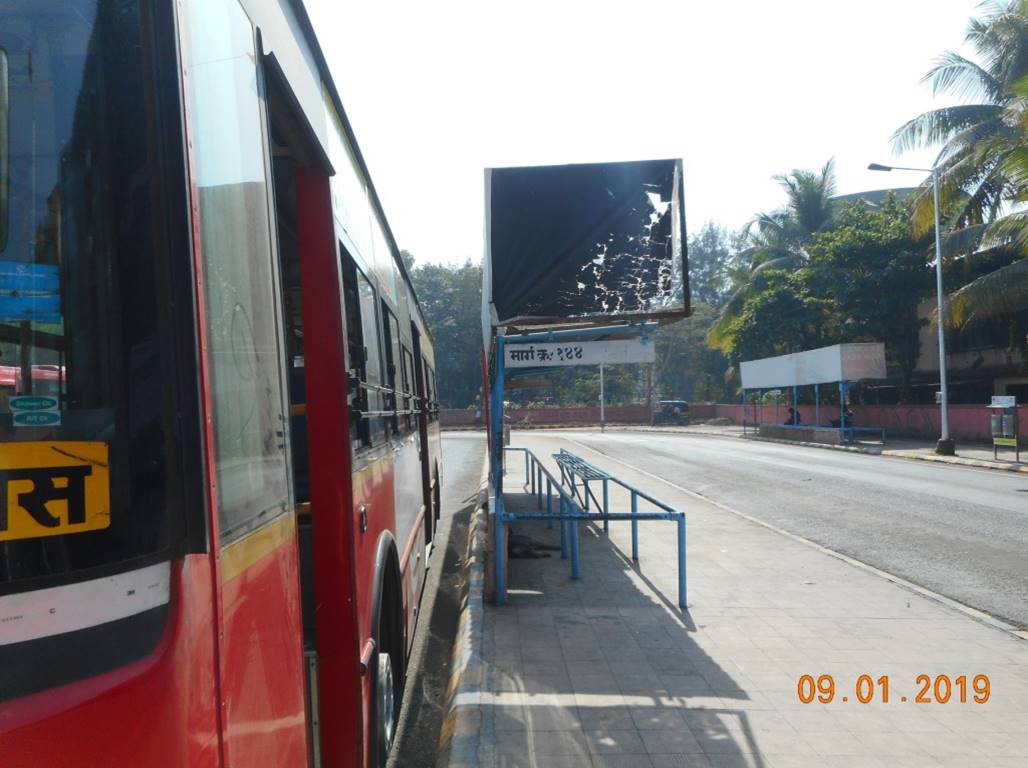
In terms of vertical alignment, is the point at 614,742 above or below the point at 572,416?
below

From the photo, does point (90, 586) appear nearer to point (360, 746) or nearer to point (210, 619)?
point (210, 619)

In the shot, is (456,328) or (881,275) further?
(456,328)

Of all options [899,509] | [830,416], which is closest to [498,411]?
[899,509]

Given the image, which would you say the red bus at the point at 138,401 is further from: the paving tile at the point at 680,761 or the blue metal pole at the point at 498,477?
the blue metal pole at the point at 498,477

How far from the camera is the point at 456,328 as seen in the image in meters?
72.1

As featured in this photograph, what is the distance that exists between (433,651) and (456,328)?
65.0 metres

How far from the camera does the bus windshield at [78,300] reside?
1.54 metres

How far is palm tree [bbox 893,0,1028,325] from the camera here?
24.4 m

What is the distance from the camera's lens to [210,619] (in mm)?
1843

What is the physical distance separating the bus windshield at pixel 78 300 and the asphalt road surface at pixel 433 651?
402cm

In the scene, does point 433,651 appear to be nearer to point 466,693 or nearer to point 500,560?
point 500,560

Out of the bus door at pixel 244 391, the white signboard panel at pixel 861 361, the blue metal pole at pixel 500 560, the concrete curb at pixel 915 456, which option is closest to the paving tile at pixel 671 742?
the bus door at pixel 244 391

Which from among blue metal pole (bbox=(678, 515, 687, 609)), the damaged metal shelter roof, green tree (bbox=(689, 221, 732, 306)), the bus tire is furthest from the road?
green tree (bbox=(689, 221, 732, 306))

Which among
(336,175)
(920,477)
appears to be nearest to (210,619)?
(336,175)
